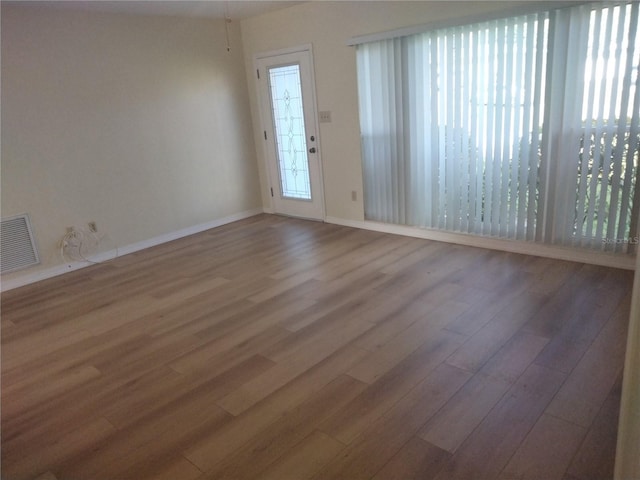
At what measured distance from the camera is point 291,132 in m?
5.62

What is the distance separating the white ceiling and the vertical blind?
4.47 ft

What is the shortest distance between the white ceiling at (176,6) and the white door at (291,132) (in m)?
0.56

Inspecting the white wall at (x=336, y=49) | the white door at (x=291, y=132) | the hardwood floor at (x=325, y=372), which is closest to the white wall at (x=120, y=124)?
the white door at (x=291, y=132)

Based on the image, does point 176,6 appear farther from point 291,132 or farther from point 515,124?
point 515,124

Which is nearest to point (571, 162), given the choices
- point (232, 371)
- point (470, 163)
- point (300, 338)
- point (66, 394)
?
point (470, 163)

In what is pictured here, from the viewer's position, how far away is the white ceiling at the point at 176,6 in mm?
4047

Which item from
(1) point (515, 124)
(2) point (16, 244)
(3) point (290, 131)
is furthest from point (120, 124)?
(1) point (515, 124)

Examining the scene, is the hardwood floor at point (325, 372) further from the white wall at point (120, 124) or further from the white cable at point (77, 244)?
the white wall at point (120, 124)

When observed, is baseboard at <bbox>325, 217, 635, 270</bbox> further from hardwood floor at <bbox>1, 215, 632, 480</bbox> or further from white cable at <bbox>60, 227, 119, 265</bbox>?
white cable at <bbox>60, 227, 119, 265</bbox>

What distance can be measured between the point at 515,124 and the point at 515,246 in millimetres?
1067

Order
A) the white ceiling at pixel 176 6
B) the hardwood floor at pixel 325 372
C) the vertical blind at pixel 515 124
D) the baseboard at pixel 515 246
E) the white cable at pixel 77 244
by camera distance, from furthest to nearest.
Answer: the white cable at pixel 77 244, the white ceiling at pixel 176 6, the baseboard at pixel 515 246, the vertical blind at pixel 515 124, the hardwood floor at pixel 325 372

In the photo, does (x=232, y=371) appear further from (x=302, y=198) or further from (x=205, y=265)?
(x=302, y=198)

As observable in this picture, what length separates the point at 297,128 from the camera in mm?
5527

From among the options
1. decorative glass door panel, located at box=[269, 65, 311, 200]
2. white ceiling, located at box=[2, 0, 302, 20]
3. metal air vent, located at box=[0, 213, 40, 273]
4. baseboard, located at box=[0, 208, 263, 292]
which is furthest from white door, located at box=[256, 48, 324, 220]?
metal air vent, located at box=[0, 213, 40, 273]
